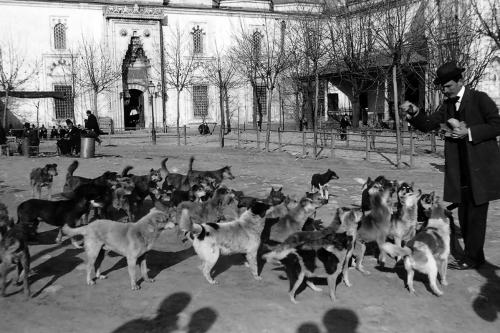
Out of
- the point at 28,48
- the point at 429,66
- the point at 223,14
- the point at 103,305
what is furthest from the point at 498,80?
the point at 28,48

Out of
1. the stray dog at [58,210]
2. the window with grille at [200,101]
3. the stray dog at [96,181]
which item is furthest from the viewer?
the window with grille at [200,101]

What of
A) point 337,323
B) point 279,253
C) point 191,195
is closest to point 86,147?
point 191,195

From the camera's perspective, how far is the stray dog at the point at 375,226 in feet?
21.6

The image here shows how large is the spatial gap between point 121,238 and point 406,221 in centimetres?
369

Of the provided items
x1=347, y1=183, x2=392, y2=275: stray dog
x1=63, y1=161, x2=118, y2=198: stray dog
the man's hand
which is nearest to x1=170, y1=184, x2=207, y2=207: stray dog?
x1=63, y1=161, x2=118, y2=198: stray dog

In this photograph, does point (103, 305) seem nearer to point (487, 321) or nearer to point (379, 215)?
point (379, 215)

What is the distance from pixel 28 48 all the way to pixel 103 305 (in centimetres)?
4778

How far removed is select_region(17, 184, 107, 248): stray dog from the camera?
7645 millimetres

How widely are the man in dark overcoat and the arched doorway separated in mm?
48339

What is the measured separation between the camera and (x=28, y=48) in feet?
157

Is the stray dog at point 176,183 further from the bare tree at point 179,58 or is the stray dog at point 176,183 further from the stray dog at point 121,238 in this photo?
the bare tree at point 179,58

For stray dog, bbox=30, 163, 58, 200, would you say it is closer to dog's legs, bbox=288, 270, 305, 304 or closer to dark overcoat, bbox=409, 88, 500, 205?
dog's legs, bbox=288, 270, 305, 304

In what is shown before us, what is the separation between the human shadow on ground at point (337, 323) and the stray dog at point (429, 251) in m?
0.87

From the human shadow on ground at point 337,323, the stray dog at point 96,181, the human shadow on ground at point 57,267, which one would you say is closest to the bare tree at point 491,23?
the stray dog at point 96,181
